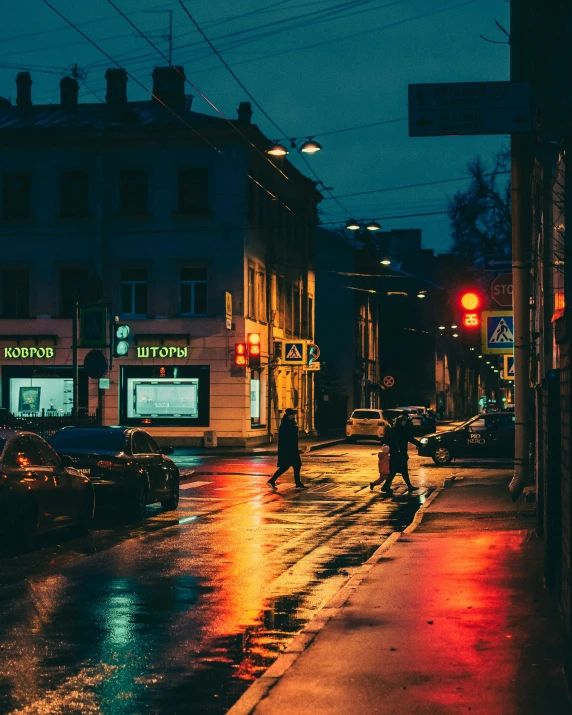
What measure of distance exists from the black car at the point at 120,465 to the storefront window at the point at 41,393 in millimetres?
26183

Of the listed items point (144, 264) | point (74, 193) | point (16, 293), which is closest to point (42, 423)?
point (144, 264)

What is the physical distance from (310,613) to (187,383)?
35102mm

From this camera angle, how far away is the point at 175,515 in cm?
1975

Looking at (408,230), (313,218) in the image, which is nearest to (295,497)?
(313,218)

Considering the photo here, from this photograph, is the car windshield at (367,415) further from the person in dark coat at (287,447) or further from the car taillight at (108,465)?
the car taillight at (108,465)

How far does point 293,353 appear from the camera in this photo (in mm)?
45562

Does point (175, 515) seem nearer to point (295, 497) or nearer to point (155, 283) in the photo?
point (295, 497)

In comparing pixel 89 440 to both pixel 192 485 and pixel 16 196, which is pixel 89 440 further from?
pixel 16 196

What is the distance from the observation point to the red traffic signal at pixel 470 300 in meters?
31.4

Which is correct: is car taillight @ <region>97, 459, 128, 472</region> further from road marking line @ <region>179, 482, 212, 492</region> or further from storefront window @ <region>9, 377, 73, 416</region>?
storefront window @ <region>9, 377, 73, 416</region>

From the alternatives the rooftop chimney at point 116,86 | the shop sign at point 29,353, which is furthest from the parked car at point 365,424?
the rooftop chimney at point 116,86

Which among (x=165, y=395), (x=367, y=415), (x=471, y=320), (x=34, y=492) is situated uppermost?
(x=471, y=320)

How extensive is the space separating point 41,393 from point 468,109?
117 ft

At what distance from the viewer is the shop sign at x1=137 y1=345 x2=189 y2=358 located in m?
44.8
